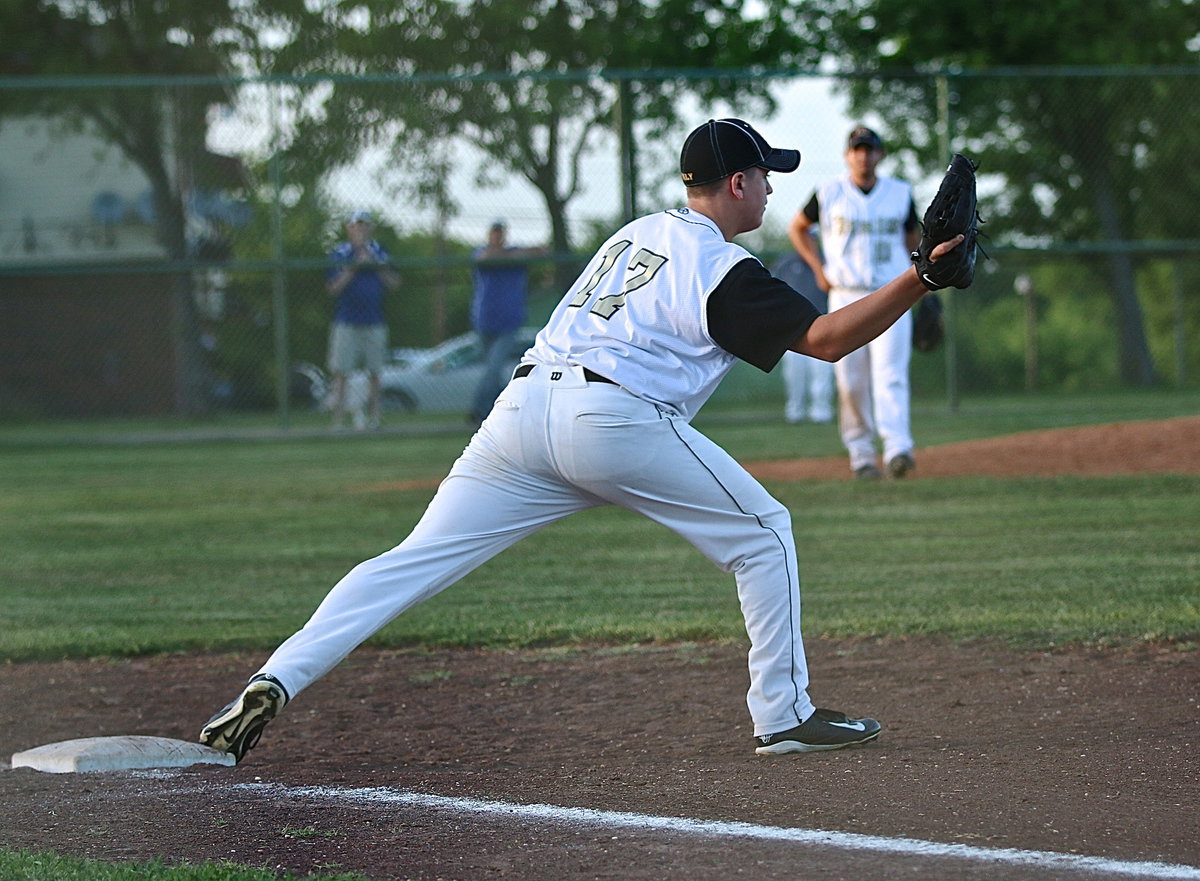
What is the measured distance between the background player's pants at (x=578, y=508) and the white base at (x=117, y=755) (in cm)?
56

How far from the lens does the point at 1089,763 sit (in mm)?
3938

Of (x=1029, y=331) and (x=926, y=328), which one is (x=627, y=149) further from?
(x=1029, y=331)

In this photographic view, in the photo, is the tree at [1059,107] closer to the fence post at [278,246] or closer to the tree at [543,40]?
the tree at [543,40]

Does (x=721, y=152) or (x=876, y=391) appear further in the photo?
(x=876, y=391)

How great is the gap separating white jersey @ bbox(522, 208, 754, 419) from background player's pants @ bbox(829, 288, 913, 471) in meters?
5.66

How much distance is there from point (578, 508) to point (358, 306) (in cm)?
1141

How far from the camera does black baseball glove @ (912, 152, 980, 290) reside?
3.72 m

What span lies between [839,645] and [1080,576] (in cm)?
167

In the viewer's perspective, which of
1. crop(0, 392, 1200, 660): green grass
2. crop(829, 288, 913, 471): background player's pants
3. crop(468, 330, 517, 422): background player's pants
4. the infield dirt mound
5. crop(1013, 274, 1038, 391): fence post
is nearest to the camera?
crop(0, 392, 1200, 660): green grass

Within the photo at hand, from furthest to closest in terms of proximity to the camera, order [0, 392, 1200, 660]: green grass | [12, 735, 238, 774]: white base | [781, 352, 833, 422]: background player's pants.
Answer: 1. [781, 352, 833, 422]: background player's pants
2. [0, 392, 1200, 660]: green grass
3. [12, 735, 238, 774]: white base

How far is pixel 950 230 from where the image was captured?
3730 mm

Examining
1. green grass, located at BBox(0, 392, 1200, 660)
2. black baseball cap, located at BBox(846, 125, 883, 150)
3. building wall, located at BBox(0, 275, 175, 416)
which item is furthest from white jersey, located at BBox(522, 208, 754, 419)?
building wall, located at BBox(0, 275, 175, 416)

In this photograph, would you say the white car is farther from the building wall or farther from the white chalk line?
the white chalk line

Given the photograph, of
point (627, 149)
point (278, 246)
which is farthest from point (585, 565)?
point (278, 246)
